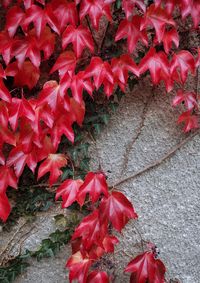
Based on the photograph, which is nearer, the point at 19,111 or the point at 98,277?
the point at 19,111

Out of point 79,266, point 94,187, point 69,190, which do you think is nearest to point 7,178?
point 69,190

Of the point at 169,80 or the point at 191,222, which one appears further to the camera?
the point at 191,222

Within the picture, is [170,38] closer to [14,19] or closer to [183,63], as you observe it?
[183,63]

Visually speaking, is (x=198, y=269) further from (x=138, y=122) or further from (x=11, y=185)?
(x=11, y=185)

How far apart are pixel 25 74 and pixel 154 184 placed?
2.35 ft

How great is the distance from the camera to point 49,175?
1935mm

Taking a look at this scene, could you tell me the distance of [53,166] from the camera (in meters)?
1.84

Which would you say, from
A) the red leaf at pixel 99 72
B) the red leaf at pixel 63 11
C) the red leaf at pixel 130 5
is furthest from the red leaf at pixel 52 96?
the red leaf at pixel 130 5

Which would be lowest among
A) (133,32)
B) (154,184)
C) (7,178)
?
(154,184)

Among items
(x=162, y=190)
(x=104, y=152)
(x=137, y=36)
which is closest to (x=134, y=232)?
(x=162, y=190)

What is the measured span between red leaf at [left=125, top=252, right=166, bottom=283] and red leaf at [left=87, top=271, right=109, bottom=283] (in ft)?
0.32

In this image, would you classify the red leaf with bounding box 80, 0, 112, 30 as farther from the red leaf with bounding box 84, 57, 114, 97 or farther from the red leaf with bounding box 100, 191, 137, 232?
the red leaf with bounding box 100, 191, 137, 232

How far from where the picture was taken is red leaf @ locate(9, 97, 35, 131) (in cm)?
168

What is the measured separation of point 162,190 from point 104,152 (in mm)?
301
